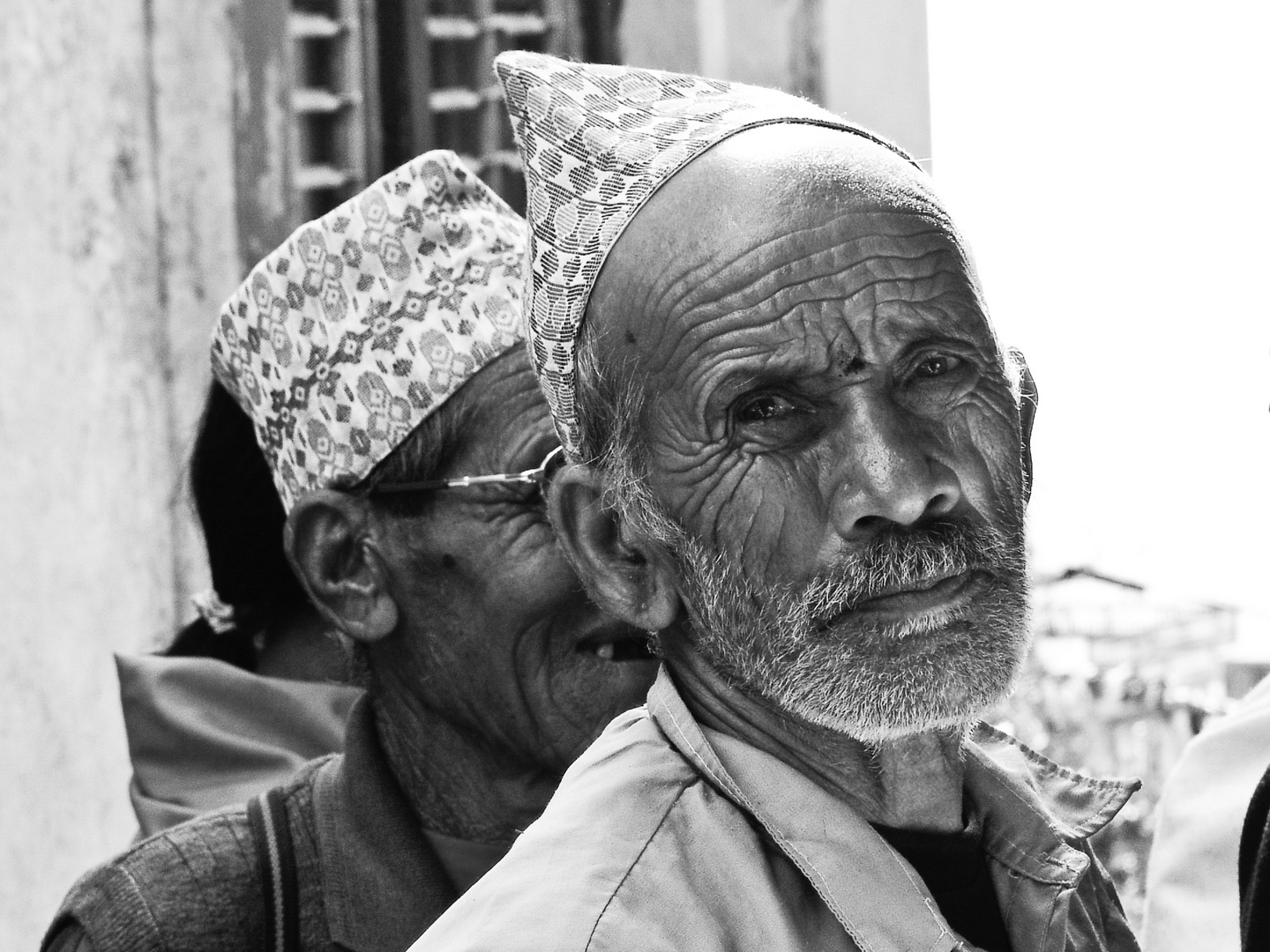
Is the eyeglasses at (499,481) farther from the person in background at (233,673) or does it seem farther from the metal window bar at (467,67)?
the metal window bar at (467,67)

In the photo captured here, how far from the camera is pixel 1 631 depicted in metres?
4.23

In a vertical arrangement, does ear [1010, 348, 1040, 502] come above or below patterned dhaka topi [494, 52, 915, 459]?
below

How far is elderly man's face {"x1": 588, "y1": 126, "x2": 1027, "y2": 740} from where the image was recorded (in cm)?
189

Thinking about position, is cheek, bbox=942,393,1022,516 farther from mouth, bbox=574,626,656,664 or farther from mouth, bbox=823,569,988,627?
mouth, bbox=574,626,656,664

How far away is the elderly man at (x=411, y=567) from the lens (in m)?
2.73

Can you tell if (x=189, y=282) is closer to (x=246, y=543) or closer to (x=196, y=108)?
(x=196, y=108)

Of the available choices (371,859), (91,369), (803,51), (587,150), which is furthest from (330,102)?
(587,150)

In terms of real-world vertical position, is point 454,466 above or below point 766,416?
below

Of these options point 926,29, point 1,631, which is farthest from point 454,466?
point 926,29

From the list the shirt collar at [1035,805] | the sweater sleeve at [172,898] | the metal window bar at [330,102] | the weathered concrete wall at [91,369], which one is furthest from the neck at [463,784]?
the metal window bar at [330,102]

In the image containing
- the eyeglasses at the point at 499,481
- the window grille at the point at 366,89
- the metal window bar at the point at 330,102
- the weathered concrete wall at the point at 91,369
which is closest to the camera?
the eyeglasses at the point at 499,481

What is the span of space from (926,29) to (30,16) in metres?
2.77

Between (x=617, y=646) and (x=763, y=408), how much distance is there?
99cm

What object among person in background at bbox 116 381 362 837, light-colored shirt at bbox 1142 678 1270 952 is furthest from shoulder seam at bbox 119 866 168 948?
light-colored shirt at bbox 1142 678 1270 952
